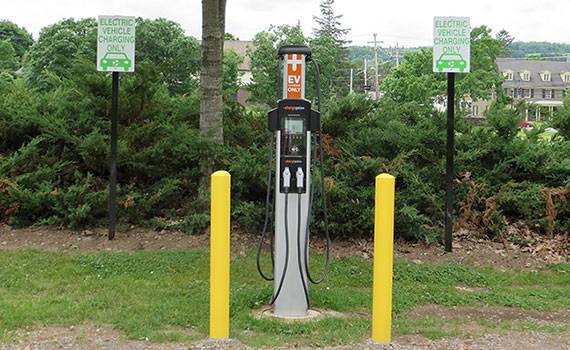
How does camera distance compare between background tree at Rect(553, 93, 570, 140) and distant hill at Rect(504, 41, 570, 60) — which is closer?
background tree at Rect(553, 93, 570, 140)

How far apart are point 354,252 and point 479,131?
2.64 m

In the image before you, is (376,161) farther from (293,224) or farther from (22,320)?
(22,320)

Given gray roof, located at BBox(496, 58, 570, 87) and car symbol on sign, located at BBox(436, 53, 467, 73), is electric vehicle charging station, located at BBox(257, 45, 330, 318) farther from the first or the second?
gray roof, located at BBox(496, 58, 570, 87)

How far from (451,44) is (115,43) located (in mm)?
3544

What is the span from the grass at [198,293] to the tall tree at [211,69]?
1.81m

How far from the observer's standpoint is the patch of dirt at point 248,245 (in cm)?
773

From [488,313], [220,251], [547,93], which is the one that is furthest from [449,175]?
[547,93]

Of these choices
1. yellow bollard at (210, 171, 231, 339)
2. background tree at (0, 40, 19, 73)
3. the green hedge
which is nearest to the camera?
yellow bollard at (210, 171, 231, 339)

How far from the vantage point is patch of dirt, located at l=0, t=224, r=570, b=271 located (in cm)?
773

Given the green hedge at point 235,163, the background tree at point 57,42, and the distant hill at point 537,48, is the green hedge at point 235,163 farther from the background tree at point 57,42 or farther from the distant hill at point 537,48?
the distant hill at point 537,48

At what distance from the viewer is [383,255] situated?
197 inches

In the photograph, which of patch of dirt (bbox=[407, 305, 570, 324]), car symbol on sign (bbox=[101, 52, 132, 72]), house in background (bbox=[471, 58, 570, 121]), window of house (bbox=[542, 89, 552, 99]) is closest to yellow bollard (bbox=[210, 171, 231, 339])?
patch of dirt (bbox=[407, 305, 570, 324])

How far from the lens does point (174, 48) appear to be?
47.2m

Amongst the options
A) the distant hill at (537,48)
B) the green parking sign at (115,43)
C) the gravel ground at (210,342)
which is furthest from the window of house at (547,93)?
the gravel ground at (210,342)
